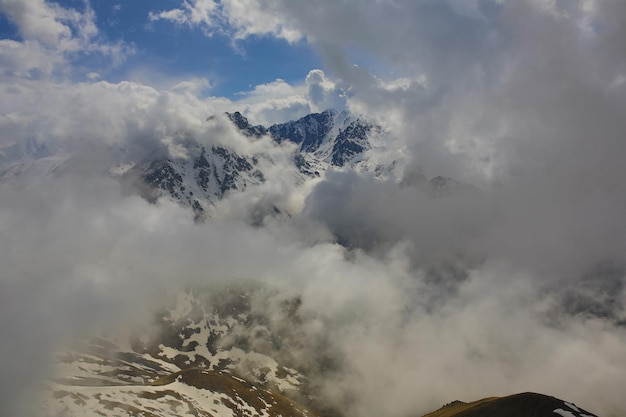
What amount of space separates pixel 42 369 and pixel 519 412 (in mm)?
205773

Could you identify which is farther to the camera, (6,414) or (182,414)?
(182,414)

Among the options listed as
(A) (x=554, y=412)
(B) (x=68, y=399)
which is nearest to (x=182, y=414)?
(B) (x=68, y=399)

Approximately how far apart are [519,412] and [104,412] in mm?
145530

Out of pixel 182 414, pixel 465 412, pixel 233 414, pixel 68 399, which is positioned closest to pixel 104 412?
pixel 68 399

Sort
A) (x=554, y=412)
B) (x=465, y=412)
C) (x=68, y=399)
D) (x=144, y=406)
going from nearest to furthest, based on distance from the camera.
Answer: (x=554, y=412) → (x=68, y=399) → (x=144, y=406) → (x=465, y=412)

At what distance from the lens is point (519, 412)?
5704 inches

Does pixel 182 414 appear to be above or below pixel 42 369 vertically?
below

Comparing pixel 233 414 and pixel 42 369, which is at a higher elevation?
pixel 42 369

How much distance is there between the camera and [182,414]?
16762 centimetres

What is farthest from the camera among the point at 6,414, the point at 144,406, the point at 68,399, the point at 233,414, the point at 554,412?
the point at 233,414

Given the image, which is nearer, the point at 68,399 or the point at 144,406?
the point at 68,399

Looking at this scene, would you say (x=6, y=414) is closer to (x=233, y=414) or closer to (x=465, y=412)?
(x=233, y=414)

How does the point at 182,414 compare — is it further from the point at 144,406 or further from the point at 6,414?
the point at 6,414

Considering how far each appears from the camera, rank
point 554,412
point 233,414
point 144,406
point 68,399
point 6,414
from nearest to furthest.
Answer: point 554,412 → point 6,414 → point 68,399 → point 144,406 → point 233,414
